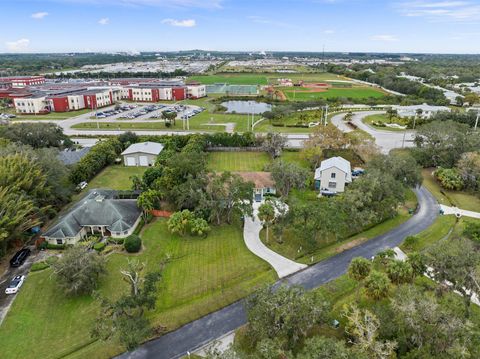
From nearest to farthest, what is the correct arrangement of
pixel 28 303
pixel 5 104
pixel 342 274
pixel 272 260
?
1. pixel 28 303
2. pixel 342 274
3. pixel 272 260
4. pixel 5 104

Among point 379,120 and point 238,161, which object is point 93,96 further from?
point 379,120

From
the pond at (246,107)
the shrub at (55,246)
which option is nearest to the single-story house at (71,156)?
the shrub at (55,246)

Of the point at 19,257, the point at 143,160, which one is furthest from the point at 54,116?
the point at 19,257

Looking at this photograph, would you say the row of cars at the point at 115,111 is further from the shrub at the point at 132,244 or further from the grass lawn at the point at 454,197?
the grass lawn at the point at 454,197

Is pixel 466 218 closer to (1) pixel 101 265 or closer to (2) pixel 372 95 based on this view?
(1) pixel 101 265

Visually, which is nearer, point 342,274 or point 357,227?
point 342,274

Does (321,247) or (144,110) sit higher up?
(144,110)

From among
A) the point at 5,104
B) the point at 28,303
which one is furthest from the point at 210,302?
→ the point at 5,104

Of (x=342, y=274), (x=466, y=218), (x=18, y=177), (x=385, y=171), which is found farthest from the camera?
(x=385, y=171)
